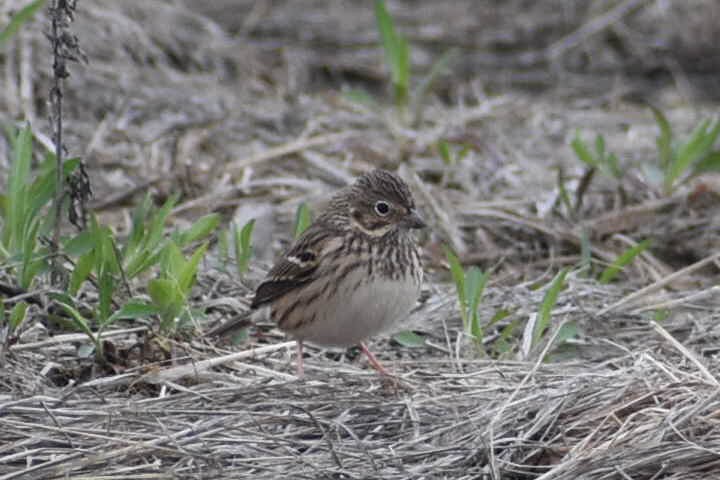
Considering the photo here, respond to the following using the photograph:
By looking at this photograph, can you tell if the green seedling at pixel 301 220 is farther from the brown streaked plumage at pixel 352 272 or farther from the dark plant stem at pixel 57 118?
the dark plant stem at pixel 57 118

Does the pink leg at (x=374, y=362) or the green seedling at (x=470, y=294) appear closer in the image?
the pink leg at (x=374, y=362)

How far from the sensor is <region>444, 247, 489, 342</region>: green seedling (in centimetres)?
609

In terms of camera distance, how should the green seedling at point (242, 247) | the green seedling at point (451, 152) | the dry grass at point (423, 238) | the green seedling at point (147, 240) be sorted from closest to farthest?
the dry grass at point (423, 238)
the green seedling at point (147, 240)
the green seedling at point (242, 247)
the green seedling at point (451, 152)

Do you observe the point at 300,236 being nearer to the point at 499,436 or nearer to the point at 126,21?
the point at 499,436

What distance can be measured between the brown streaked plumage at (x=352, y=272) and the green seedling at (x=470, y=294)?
0.99 ft

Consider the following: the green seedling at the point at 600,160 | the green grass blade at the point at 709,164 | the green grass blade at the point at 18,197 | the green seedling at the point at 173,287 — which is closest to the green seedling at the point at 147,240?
the green seedling at the point at 173,287

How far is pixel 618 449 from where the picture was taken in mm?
4613

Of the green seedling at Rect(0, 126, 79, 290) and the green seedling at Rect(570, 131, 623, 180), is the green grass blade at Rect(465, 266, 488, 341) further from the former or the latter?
the green seedling at Rect(570, 131, 623, 180)

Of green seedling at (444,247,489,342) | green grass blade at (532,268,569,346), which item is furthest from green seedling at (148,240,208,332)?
green grass blade at (532,268,569,346)

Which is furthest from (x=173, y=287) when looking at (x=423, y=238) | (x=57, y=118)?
(x=423, y=238)

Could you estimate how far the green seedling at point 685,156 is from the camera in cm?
803

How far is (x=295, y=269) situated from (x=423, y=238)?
1.96 meters

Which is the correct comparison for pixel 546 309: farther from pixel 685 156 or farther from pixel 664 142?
pixel 664 142

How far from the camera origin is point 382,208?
6082 mm
